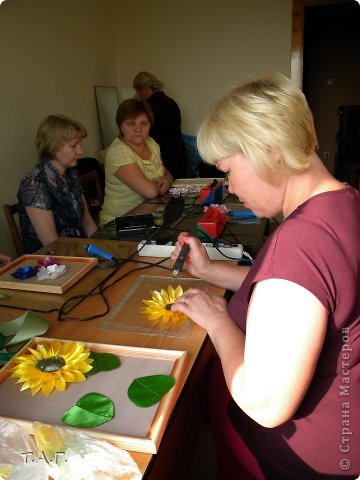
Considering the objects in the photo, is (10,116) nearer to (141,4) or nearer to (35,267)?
(35,267)

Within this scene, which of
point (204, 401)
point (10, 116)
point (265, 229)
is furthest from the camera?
point (10, 116)

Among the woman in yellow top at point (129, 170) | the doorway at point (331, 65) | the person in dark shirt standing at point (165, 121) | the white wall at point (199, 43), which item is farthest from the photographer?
the doorway at point (331, 65)

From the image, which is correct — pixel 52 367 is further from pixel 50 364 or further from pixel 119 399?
pixel 119 399

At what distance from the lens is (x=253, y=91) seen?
0.77 metres

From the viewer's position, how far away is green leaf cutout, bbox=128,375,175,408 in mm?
670

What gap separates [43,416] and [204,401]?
80 cm

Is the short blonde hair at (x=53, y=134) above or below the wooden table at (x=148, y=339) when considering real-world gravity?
above

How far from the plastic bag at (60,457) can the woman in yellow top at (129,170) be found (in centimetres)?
171

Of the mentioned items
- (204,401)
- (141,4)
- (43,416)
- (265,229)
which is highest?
(141,4)

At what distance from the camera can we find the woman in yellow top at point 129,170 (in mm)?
2256

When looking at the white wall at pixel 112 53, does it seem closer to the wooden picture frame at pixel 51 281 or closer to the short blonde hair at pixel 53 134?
the short blonde hair at pixel 53 134

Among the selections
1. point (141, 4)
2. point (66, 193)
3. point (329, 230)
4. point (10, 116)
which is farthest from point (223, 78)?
point (329, 230)

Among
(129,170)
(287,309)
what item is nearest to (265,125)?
(287,309)

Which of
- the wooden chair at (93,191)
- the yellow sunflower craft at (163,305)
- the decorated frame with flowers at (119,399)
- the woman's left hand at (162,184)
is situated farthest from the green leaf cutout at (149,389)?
the wooden chair at (93,191)
